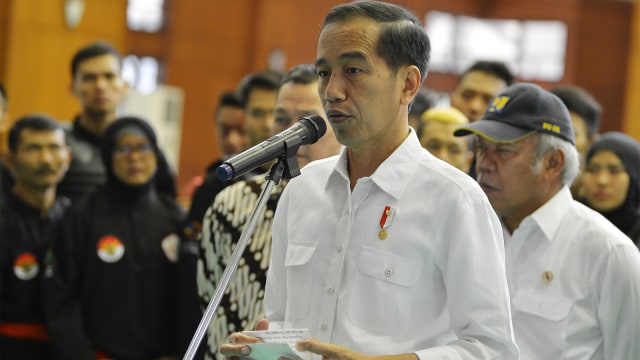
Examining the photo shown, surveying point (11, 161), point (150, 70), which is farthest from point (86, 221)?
point (150, 70)

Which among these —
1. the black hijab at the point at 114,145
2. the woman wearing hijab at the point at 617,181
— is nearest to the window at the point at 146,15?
the black hijab at the point at 114,145

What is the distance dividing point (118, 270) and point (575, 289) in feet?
6.63

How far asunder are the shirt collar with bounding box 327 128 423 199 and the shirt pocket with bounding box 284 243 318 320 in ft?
0.63

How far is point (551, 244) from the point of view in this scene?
2.68 meters

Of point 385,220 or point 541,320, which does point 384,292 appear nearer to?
point 385,220

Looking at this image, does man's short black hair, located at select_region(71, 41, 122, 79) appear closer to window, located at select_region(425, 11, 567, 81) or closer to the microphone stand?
the microphone stand

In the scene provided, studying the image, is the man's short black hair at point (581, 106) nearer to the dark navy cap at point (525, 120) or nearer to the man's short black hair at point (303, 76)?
the dark navy cap at point (525, 120)

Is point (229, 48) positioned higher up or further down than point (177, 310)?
higher up

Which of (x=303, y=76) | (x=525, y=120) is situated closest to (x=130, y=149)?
(x=303, y=76)

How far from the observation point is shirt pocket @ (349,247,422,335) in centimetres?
187

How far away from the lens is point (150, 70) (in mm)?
14391

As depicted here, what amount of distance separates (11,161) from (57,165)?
0.91 ft

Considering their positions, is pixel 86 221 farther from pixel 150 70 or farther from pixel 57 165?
pixel 150 70

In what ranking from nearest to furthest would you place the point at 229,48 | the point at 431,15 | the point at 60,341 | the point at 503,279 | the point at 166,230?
1. the point at 503,279
2. the point at 60,341
3. the point at 166,230
4. the point at 229,48
5. the point at 431,15
